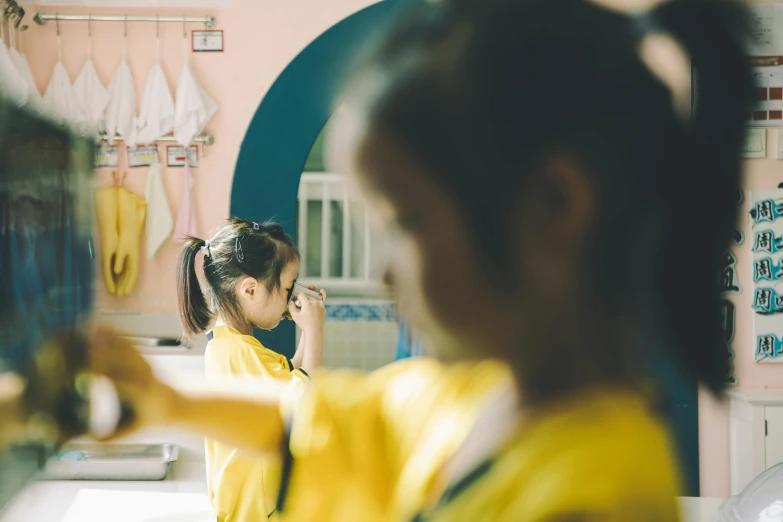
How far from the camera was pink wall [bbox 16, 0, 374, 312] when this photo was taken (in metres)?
2.29

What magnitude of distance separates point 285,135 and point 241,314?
1134 millimetres

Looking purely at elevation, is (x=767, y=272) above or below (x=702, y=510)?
above

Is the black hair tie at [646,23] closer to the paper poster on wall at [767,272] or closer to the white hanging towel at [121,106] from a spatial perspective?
the white hanging towel at [121,106]

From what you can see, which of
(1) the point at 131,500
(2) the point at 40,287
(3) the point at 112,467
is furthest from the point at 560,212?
(3) the point at 112,467

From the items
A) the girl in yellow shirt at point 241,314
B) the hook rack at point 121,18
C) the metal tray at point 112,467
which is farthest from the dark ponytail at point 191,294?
the hook rack at point 121,18

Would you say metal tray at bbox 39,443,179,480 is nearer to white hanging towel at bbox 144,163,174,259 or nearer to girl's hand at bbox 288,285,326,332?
white hanging towel at bbox 144,163,174,259

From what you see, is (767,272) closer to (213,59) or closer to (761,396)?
(761,396)

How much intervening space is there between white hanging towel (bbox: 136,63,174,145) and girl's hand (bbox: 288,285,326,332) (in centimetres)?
111

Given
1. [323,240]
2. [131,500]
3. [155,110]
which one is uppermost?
[155,110]

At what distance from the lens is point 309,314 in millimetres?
1399

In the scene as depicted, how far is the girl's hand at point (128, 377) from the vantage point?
0.96 feet

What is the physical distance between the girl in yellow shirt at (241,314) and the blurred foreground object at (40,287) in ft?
2.59

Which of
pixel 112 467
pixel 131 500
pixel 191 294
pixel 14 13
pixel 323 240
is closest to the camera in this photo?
pixel 191 294

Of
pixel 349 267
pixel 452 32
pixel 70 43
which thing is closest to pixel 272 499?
pixel 452 32
